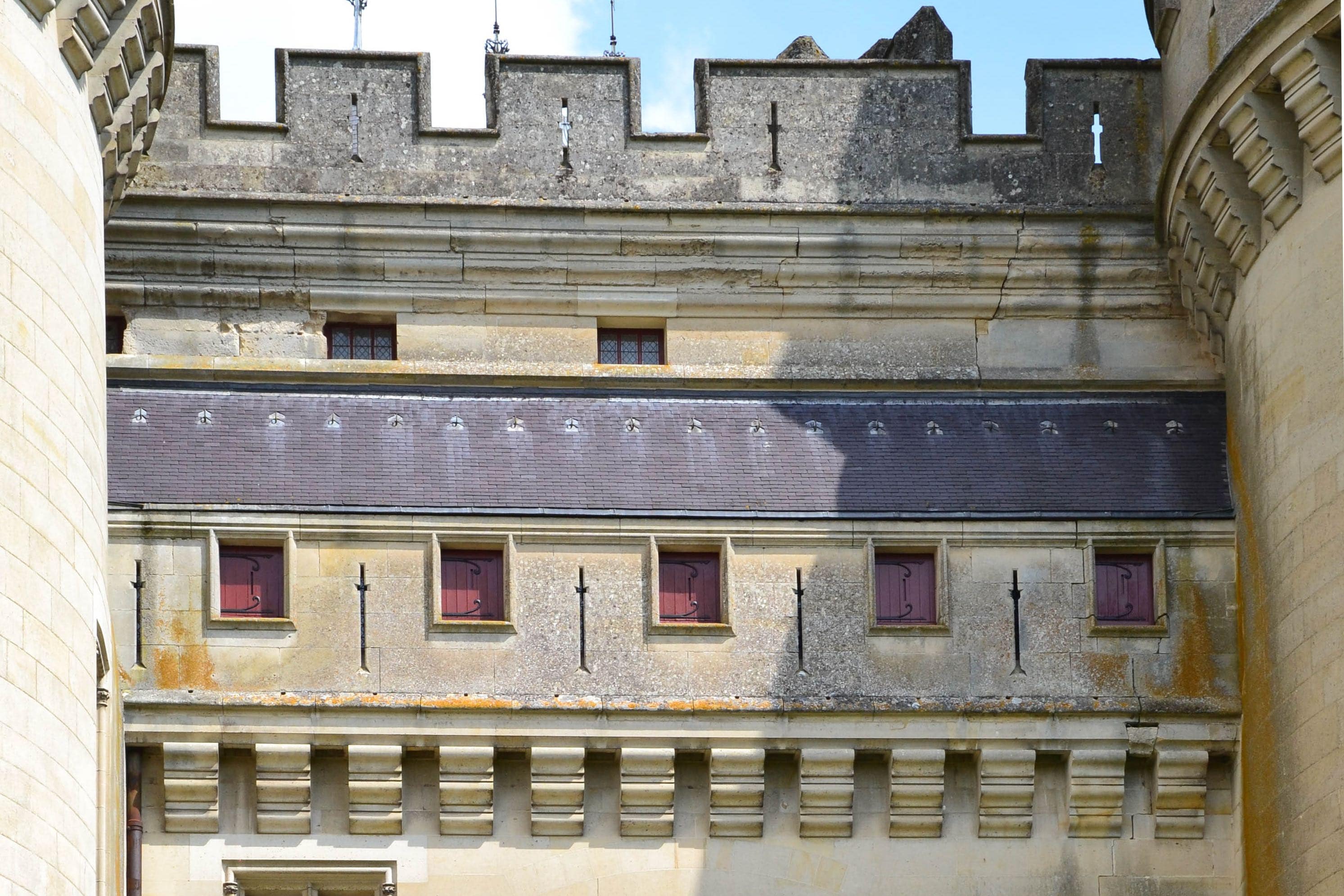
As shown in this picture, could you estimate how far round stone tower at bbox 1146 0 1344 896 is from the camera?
16.2m

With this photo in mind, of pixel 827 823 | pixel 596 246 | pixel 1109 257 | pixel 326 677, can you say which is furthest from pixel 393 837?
pixel 1109 257

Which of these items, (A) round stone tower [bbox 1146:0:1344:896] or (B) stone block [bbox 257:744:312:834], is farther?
(B) stone block [bbox 257:744:312:834]

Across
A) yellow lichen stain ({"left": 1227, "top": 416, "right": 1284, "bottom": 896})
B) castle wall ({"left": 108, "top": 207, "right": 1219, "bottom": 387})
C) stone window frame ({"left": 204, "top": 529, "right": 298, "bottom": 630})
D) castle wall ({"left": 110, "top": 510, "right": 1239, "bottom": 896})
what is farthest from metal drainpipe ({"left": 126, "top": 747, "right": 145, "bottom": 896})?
yellow lichen stain ({"left": 1227, "top": 416, "right": 1284, "bottom": 896})

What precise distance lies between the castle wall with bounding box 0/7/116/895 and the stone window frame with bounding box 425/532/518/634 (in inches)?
97.3

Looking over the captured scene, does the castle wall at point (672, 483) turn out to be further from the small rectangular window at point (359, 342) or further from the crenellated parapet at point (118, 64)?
the crenellated parapet at point (118, 64)

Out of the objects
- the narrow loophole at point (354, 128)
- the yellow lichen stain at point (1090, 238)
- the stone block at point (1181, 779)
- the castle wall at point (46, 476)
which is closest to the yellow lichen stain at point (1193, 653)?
the stone block at point (1181, 779)

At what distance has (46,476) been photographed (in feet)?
47.3

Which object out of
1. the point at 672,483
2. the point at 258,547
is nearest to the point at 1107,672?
the point at 672,483

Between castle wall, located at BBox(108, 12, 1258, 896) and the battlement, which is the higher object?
the battlement

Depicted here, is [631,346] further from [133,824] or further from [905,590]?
[133,824]

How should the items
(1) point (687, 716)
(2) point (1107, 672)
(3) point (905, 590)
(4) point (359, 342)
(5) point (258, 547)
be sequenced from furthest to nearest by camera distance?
(4) point (359, 342) < (3) point (905, 590) < (2) point (1107, 672) < (5) point (258, 547) < (1) point (687, 716)

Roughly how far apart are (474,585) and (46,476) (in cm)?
388

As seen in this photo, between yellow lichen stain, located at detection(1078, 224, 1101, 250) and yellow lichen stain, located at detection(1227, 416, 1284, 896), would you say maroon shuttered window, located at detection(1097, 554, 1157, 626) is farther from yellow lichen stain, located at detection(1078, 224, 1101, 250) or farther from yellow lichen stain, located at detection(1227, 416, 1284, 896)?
yellow lichen stain, located at detection(1078, 224, 1101, 250)

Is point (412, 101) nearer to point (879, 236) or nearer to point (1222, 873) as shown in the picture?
point (879, 236)
